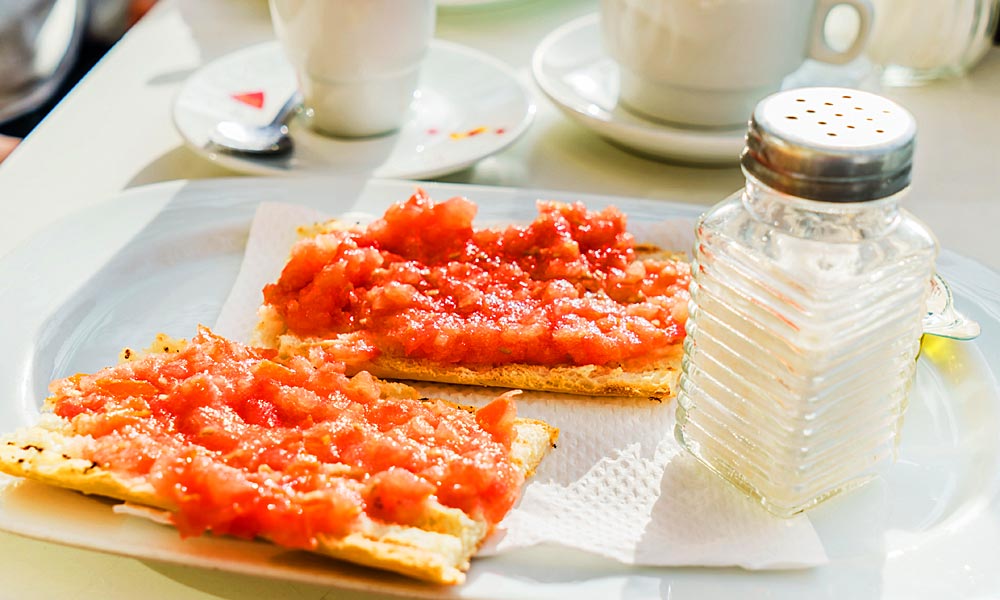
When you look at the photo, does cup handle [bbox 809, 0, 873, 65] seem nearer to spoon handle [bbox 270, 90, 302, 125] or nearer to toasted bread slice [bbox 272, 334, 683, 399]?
toasted bread slice [bbox 272, 334, 683, 399]

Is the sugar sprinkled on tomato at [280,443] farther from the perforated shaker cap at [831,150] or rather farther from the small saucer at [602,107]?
the small saucer at [602,107]

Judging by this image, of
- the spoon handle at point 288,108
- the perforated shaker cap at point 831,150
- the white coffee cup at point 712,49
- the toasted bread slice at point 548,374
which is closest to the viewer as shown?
the perforated shaker cap at point 831,150

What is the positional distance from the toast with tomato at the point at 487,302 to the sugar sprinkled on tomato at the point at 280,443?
13 cm

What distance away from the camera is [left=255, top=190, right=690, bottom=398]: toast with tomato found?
56.2 inches

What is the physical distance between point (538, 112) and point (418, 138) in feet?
1.15

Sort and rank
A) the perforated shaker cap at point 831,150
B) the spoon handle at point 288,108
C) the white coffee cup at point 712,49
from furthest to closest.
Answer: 1. the spoon handle at point 288,108
2. the white coffee cup at point 712,49
3. the perforated shaker cap at point 831,150

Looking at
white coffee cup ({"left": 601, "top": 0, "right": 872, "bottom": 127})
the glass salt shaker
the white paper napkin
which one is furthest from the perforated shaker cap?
white coffee cup ({"left": 601, "top": 0, "right": 872, "bottom": 127})

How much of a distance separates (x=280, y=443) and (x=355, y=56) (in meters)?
1.04

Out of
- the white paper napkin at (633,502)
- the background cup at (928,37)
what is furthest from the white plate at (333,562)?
the background cup at (928,37)

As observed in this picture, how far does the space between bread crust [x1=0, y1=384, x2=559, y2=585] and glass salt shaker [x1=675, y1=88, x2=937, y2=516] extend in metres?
0.28

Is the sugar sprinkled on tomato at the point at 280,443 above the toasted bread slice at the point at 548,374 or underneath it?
above

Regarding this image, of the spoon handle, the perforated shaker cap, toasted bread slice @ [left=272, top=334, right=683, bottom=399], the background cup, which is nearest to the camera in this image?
the perforated shaker cap

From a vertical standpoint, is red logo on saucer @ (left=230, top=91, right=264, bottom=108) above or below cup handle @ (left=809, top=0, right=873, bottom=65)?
below

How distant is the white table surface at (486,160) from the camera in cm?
189
